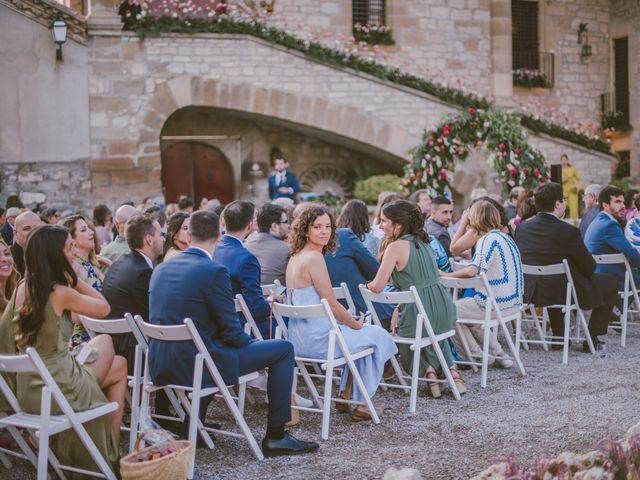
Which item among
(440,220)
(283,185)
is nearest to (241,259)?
(440,220)

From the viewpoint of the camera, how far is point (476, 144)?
1337 cm

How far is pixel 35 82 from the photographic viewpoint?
47.4 ft

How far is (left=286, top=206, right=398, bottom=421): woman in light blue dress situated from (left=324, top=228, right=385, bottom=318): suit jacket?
1.07 m

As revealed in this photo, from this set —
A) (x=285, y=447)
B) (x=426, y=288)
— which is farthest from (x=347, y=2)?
(x=285, y=447)

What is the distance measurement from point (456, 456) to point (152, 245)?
2.32m

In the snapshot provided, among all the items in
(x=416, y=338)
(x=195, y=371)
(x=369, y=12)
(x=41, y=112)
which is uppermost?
(x=369, y=12)

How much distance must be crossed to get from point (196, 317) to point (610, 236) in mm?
4698

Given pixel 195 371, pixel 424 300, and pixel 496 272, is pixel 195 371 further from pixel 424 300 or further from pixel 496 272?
pixel 496 272

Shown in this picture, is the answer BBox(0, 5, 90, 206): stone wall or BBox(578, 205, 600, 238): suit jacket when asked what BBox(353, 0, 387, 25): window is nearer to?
BBox(0, 5, 90, 206): stone wall

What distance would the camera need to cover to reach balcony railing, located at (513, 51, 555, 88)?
19.8 meters

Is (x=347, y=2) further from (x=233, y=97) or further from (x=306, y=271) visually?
(x=306, y=271)

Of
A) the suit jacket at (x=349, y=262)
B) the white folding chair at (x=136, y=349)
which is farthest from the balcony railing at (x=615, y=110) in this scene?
the white folding chair at (x=136, y=349)

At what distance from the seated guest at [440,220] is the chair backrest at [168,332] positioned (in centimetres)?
364

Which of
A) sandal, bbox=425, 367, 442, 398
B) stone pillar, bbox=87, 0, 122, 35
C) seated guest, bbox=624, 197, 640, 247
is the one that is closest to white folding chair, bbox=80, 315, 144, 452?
sandal, bbox=425, 367, 442, 398
